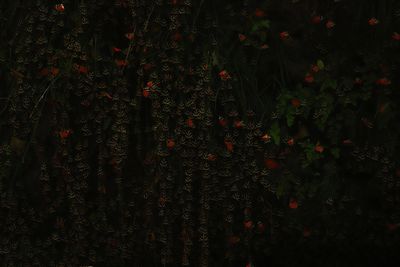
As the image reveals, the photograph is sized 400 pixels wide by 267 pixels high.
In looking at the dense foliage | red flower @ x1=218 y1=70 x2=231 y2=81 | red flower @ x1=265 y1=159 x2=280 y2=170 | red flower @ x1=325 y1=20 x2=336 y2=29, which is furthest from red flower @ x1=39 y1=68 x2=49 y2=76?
red flower @ x1=325 y1=20 x2=336 y2=29

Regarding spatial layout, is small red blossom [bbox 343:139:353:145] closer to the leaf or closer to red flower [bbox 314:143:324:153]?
red flower [bbox 314:143:324:153]

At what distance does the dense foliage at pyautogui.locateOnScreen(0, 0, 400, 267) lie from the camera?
2.63 meters

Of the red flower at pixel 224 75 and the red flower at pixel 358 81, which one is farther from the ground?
the red flower at pixel 358 81

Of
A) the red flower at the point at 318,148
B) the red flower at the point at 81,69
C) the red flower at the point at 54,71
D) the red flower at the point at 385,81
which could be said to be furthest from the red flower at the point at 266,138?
the red flower at the point at 54,71

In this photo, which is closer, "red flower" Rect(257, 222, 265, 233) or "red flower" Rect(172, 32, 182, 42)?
"red flower" Rect(172, 32, 182, 42)

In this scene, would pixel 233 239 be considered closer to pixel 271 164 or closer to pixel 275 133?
pixel 271 164

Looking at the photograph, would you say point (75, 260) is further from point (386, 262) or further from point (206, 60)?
point (386, 262)

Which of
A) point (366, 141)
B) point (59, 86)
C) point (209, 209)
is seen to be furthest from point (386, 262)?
point (59, 86)

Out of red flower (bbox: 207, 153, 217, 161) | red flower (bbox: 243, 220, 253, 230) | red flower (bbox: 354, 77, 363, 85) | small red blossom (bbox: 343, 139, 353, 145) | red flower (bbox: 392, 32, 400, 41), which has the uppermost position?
red flower (bbox: 392, 32, 400, 41)

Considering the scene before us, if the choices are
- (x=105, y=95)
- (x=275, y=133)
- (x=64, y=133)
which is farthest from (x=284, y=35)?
(x=64, y=133)

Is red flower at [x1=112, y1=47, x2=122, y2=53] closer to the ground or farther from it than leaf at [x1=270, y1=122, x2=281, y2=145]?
farther from it

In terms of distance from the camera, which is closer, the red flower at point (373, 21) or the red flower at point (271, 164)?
the red flower at point (373, 21)

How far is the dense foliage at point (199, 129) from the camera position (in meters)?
2.63

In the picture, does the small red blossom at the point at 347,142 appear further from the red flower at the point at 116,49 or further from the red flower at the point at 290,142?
the red flower at the point at 116,49
